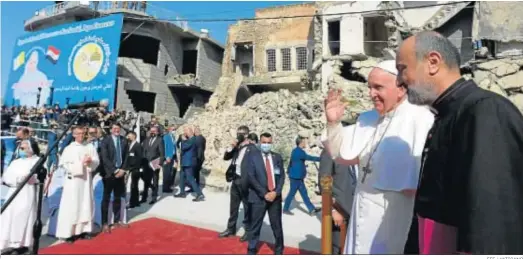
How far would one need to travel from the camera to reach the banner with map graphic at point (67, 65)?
1670 cm

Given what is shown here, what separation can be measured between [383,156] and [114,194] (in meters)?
5.38

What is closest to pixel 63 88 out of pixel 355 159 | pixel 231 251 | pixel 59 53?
pixel 59 53

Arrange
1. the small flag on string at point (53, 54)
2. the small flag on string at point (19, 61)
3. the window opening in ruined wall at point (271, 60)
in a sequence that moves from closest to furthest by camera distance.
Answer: the small flag on string at point (53, 54), the small flag on string at point (19, 61), the window opening in ruined wall at point (271, 60)

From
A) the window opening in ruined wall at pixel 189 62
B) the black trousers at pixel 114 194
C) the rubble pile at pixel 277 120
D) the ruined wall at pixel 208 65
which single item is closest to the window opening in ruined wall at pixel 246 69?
the ruined wall at pixel 208 65

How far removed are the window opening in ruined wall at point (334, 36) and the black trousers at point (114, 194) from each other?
60.0 ft

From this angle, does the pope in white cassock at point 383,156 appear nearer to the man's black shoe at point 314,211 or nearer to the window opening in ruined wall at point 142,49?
Answer: the man's black shoe at point 314,211

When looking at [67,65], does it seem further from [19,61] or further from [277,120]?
[277,120]

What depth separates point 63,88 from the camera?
59.2 feet

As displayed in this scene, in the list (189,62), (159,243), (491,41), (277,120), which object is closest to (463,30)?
(491,41)

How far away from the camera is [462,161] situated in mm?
1193

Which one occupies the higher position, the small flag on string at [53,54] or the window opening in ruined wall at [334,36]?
the window opening in ruined wall at [334,36]

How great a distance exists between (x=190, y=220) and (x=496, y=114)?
6.17 metres

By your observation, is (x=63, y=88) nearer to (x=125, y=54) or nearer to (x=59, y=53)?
(x=59, y=53)

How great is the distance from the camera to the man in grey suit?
3.79 metres
